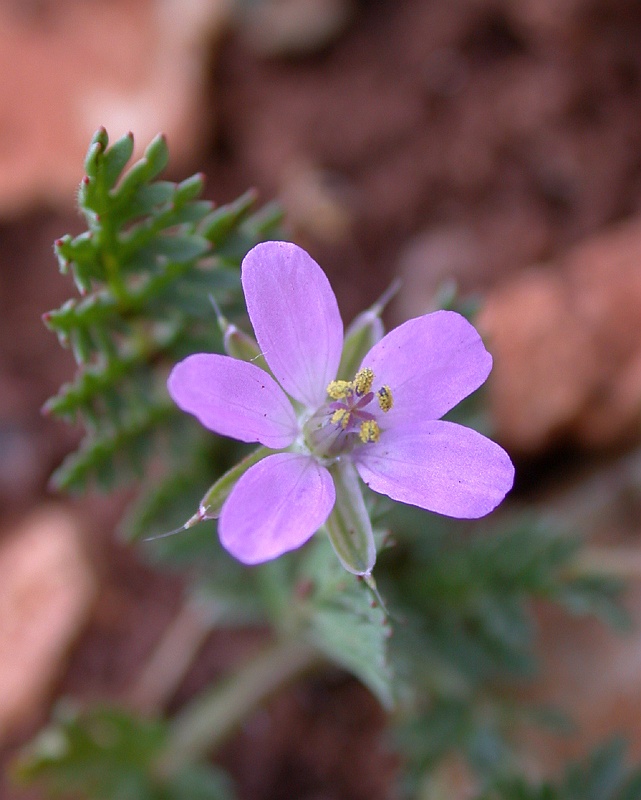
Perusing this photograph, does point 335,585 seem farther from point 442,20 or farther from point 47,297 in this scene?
point 442,20

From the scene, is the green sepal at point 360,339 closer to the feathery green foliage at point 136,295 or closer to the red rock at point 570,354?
the feathery green foliage at point 136,295

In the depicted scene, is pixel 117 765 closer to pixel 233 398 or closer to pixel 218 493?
pixel 218 493

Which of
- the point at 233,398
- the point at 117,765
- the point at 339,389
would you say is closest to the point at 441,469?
the point at 339,389

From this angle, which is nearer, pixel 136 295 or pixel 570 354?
pixel 136 295

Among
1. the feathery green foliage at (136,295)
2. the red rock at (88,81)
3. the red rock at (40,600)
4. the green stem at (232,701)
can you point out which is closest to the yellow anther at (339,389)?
the feathery green foliage at (136,295)

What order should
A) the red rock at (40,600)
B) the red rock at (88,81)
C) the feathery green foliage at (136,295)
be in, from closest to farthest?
1. the feathery green foliage at (136,295)
2. the red rock at (40,600)
3. the red rock at (88,81)

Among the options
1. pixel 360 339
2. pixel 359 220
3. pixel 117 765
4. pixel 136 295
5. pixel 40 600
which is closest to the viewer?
pixel 360 339

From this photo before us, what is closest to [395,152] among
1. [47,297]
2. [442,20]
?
[442,20]
